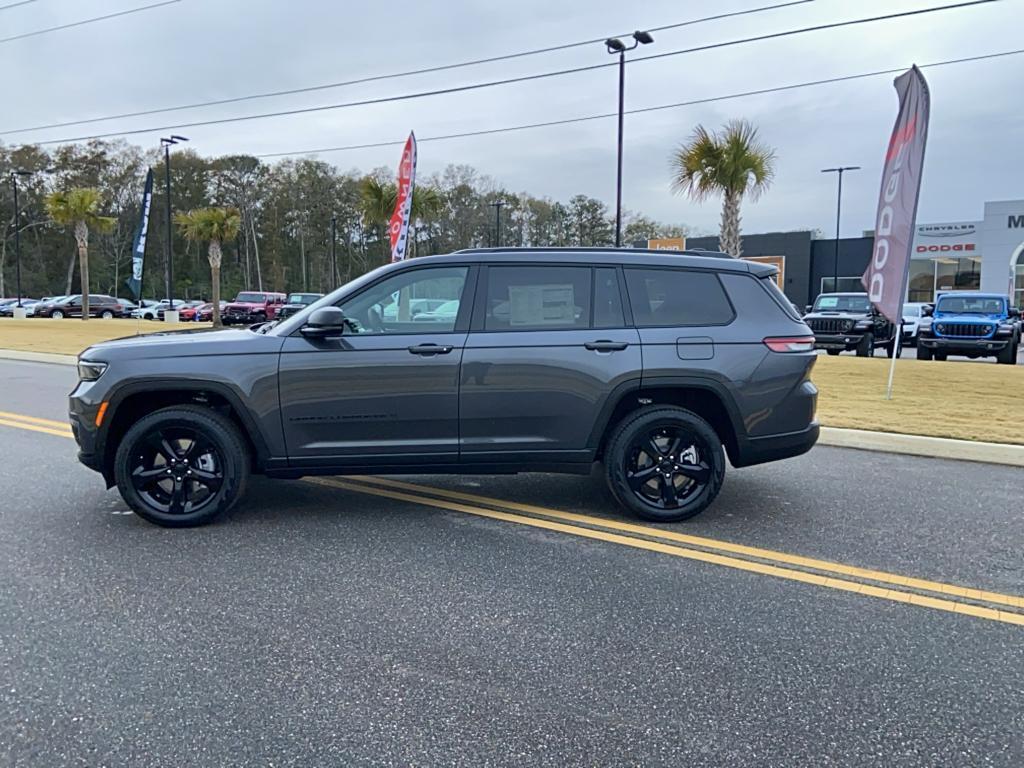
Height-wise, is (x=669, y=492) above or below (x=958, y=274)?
below

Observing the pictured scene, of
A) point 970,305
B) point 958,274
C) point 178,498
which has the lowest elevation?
point 178,498

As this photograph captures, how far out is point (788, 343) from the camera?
208 inches

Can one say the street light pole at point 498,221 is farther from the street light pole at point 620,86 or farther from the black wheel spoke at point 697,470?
the black wheel spoke at point 697,470

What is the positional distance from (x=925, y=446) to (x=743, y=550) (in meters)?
4.20

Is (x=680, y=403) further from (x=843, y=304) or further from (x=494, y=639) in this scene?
(x=843, y=304)

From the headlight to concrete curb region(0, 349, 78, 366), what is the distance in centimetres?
1314

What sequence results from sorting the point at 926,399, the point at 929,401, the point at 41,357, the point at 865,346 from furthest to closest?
the point at 865,346 < the point at 41,357 < the point at 926,399 < the point at 929,401

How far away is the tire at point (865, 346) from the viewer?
65.9 feet

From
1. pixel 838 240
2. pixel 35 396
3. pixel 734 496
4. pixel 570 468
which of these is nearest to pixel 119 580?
pixel 570 468

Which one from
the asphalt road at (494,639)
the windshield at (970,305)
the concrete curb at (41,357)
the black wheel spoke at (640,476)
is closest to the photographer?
the asphalt road at (494,639)

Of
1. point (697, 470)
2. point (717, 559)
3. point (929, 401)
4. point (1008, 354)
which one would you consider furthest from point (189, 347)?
point (1008, 354)

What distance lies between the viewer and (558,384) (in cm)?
509

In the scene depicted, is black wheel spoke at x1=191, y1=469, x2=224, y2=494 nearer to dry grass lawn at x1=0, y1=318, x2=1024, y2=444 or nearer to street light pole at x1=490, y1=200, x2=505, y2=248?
dry grass lawn at x1=0, y1=318, x2=1024, y2=444

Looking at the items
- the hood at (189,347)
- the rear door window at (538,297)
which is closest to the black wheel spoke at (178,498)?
the hood at (189,347)
